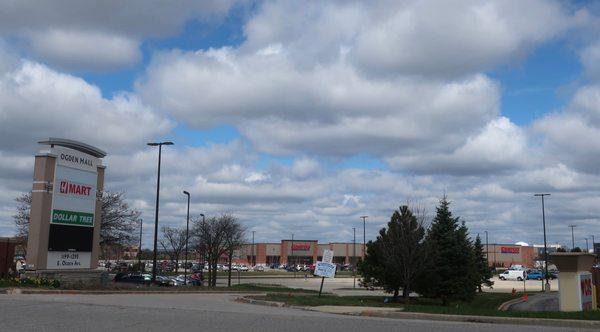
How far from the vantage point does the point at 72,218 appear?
3125 centimetres

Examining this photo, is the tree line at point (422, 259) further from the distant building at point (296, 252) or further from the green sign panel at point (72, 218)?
the distant building at point (296, 252)

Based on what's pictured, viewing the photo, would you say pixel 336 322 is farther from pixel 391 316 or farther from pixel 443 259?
pixel 443 259

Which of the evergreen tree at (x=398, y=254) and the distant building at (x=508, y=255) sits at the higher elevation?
the distant building at (x=508, y=255)

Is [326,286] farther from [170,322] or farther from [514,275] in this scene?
[170,322]

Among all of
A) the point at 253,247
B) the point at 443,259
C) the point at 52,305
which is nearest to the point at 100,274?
the point at 52,305

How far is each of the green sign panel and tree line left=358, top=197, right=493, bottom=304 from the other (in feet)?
50.5

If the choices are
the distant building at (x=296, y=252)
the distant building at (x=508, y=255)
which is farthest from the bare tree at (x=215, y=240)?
the distant building at (x=508, y=255)

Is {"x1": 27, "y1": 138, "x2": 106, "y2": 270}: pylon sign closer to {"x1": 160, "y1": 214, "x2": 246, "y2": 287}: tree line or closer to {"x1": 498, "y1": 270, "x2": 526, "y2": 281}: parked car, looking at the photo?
{"x1": 160, "y1": 214, "x2": 246, "y2": 287}: tree line

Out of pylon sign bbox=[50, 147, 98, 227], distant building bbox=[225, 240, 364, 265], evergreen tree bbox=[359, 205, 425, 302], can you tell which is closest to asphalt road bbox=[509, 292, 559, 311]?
evergreen tree bbox=[359, 205, 425, 302]

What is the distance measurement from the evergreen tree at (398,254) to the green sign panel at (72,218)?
15.4m

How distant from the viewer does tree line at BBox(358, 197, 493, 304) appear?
3291 centimetres

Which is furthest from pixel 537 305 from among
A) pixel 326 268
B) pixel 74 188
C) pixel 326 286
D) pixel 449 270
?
pixel 74 188

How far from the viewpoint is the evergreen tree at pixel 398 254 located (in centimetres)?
3272

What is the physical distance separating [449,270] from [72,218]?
2089cm
